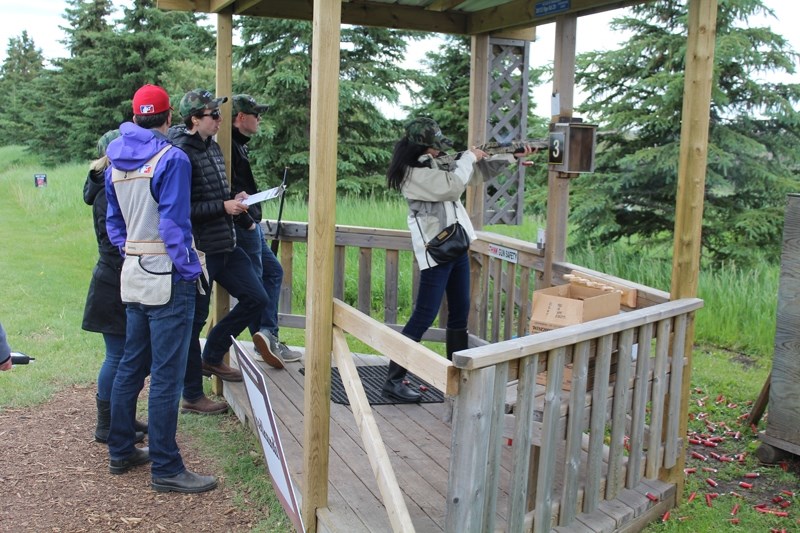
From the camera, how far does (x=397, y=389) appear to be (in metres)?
5.06

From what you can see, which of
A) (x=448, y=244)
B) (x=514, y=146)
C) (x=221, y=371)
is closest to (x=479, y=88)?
(x=514, y=146)

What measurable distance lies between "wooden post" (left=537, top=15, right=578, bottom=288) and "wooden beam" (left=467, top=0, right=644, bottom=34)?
10 cm

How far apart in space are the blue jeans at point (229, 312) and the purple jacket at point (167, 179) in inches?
35.7

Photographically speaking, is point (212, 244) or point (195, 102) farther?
point (212, 244)

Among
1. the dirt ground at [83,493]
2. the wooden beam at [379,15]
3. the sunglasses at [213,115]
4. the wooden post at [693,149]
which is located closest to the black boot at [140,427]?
the dirt ground at [83,493]

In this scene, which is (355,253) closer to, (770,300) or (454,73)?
(770,300)

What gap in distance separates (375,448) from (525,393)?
63 cm

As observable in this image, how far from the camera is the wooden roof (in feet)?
16.6

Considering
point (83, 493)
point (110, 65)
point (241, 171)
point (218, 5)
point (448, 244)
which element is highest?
point (110, 65)

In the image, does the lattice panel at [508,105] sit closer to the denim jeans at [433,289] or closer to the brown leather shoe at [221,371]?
the denim jeans at [433,289]

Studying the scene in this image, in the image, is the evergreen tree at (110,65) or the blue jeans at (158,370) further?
the evergreen tree at (110,65)

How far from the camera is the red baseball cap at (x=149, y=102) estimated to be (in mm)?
3925

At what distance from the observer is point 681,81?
848cm

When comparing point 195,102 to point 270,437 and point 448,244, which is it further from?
point 270,437
